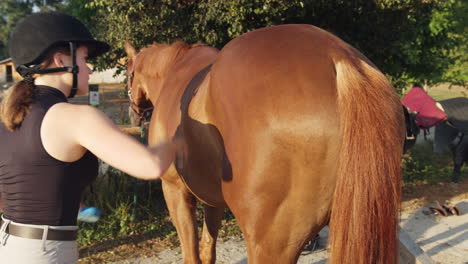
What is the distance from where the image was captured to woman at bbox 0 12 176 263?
4.27 ft

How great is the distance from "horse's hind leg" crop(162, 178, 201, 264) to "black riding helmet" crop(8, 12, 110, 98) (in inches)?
58.6

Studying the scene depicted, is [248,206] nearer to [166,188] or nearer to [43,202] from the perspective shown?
[43,202]

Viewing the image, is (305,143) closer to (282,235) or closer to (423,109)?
(282,235)

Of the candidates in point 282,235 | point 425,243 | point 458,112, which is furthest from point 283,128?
point 458,112

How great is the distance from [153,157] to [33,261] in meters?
0.70

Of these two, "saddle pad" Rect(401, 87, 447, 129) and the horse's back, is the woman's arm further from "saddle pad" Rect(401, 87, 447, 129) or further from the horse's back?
"saddle pad" Rect(401, 87, 447, 129)

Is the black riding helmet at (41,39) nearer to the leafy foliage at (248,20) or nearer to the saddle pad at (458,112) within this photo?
the leafy foliage at (248,20)

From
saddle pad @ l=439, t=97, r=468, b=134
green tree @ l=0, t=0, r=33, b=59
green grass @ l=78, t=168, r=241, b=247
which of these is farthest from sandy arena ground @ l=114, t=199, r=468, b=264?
green tree @ l=0, t=0, r=33, b=59

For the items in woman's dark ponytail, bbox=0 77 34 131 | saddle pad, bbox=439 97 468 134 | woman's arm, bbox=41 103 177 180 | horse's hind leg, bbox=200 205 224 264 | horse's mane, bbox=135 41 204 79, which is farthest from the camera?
saddle pad, bbox=439 97 468 134

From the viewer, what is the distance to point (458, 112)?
22.1 ft

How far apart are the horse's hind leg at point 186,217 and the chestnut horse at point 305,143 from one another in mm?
1037

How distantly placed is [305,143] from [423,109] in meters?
3.84

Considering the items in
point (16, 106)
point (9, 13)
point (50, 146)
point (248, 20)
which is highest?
point (9, 13)

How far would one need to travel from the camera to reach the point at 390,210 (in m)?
1.63
